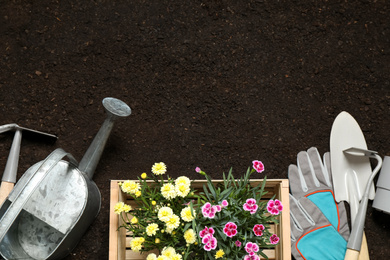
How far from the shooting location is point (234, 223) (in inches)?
39.4

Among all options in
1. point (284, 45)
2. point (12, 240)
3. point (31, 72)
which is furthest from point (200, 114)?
point (12, 240)

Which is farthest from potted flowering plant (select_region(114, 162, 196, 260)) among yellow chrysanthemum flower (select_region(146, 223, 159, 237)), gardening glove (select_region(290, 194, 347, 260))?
gardening glove (select_region(290, 194, 347, 260))

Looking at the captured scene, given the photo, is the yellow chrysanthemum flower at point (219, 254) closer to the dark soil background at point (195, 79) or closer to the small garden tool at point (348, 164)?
the dark soil background at point (195, 79)

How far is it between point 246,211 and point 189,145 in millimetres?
402

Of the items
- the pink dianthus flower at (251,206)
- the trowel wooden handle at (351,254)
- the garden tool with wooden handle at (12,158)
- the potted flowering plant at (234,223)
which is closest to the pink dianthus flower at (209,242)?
the potted flowering plant at (234,223)

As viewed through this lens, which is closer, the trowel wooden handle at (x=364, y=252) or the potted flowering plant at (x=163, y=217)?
the potted flowering plant at (x=163, y=217)

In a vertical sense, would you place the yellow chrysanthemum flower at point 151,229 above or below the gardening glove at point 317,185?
below

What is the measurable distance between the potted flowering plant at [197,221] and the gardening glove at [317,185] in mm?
300

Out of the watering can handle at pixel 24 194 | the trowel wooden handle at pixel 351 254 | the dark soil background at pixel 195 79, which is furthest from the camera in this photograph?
the dark soil background at pixel 195 79

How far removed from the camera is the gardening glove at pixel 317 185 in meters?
1.34

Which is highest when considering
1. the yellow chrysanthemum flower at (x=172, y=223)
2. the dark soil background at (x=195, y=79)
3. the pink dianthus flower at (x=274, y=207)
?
the dark soil background at (x=195, y=79)

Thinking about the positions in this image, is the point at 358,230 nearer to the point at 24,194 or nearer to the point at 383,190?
the point at 383,190

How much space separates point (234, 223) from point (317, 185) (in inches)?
18.9

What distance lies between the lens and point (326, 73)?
1411mm
